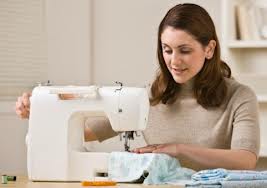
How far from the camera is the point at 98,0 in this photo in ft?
13.8

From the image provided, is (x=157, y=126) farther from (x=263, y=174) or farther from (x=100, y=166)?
(x=263, y=174)

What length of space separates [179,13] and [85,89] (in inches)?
19.7

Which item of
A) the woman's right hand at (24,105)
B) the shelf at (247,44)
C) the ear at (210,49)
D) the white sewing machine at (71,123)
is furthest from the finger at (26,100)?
the shelf at (247,44)

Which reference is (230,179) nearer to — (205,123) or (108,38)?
(205,123)

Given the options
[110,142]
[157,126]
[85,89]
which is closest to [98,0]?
[110,142]

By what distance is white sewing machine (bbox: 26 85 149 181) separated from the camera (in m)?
2.07

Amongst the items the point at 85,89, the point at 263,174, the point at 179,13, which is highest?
the point at 179,13

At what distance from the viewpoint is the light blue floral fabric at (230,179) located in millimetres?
1658

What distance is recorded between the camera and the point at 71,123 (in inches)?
84.0

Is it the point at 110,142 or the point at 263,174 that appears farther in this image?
the point at 110,142

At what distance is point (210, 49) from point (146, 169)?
2.23 ft

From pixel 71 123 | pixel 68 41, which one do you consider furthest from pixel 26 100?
pixel 68 41

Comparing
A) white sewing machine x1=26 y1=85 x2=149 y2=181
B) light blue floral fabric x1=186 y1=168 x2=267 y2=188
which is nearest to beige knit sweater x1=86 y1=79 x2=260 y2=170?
white sewing machine x1=26 y1=85 x2=149 y2=181

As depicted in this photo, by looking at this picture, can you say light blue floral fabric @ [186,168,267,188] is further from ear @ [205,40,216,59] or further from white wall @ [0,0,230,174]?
white wall @ [0,0,230,174]
